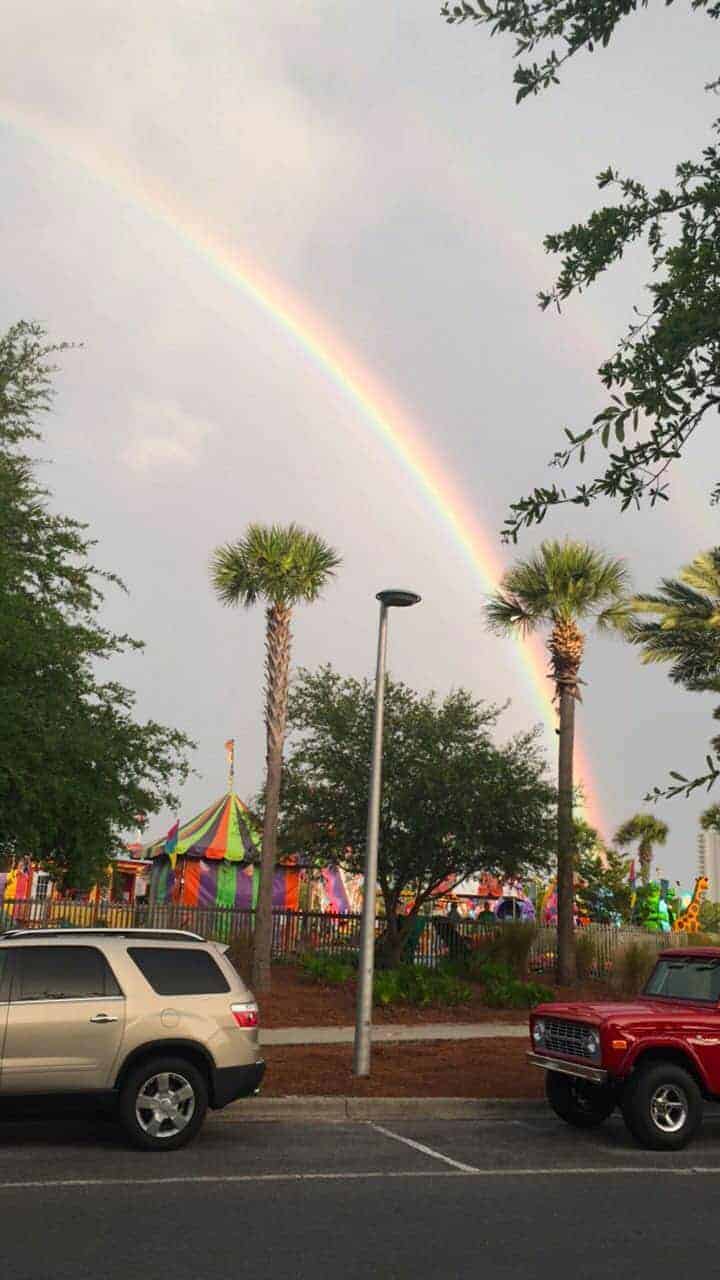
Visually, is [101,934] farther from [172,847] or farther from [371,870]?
[172,847]

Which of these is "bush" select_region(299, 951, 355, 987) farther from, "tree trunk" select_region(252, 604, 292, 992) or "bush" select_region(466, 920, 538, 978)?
"bush" select_region(466, 920, 538, 978)

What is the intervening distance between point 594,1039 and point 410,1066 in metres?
5.07

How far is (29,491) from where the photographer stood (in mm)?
18266

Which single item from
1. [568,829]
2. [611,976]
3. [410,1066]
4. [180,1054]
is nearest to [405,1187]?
[180,1054]

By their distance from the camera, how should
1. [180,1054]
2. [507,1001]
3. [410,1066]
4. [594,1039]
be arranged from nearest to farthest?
[180,1054] < [594,1039] < [410,1066] < [507,1001]

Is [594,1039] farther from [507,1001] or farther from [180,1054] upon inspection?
[507,1001]

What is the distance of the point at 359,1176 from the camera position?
880 cm

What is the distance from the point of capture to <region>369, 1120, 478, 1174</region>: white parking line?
936 cm

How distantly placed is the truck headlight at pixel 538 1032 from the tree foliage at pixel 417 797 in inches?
529

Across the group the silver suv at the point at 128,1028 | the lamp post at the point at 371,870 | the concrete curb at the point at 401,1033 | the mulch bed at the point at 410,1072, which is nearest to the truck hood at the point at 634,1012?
the mulch bed at the point at 410,1072

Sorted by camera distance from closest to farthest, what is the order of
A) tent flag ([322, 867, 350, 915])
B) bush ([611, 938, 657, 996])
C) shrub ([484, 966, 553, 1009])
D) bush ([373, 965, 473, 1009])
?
bush ([373, 965, 473, 1009]), shrub ([484, 966, 553, 1009]), bush ([611, 938, 657, 996]), tent flag ([322, 867, 350, 915])

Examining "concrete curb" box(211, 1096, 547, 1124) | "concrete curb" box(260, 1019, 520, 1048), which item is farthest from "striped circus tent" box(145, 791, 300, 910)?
"concrete curb" box(211, 1096, 547, 1124)

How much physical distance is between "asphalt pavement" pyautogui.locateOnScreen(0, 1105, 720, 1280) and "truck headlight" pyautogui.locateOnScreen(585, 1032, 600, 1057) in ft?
2.81

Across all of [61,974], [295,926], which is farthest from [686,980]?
[295,926]
